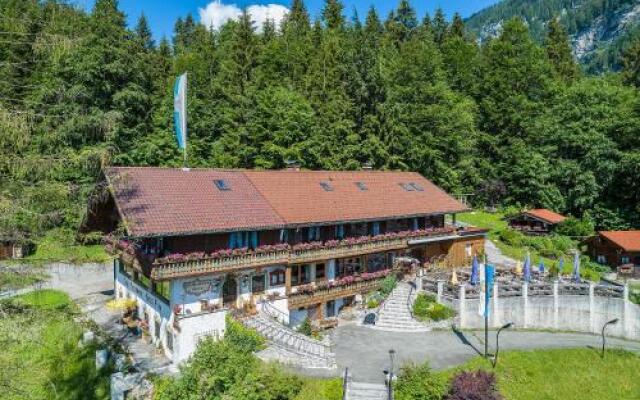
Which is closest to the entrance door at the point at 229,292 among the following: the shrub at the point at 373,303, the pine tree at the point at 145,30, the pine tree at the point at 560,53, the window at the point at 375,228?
the shrub at the point at 373,303

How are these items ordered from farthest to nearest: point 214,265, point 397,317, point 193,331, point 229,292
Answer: point 397,317, point 229,292, point 214,265, point 193,331

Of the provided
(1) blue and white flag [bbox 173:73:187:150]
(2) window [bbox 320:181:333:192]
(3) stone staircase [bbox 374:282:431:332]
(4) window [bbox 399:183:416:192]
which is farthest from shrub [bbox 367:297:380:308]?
(1) blue and white flag [bbox 173:73:187:150]

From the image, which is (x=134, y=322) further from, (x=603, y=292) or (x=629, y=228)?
(x=629, y=228)

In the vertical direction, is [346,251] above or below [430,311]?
above

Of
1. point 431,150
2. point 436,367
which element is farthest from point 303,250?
point 431,150

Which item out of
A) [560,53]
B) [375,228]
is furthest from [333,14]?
[375,228]

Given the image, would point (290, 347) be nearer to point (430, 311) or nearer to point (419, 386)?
point (419, 386)
